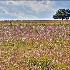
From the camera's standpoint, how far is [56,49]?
1633 cm

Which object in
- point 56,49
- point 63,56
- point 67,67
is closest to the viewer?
point 67,67

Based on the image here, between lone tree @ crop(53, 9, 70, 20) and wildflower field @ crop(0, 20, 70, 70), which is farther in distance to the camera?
lone tree @ crop(53, 9, 70, 20)

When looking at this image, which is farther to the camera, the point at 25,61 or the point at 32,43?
the point at 32,43

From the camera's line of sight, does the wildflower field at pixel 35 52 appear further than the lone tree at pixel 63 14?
No

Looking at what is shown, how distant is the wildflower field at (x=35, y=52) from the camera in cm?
1230

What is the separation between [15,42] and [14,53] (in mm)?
3860

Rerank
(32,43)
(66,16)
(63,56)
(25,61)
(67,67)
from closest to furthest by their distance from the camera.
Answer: (67,67) → (25,61) → (63,56) → (32,43) → (66,16)

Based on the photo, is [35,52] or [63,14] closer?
[35,52]

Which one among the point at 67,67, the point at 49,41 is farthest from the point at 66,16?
the point at 67,67

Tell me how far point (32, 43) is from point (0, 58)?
502 cm

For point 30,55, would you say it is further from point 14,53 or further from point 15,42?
point 15,42

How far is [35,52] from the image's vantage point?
15133mm

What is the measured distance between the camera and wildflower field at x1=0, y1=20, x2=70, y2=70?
Answer: 1230 centimetres

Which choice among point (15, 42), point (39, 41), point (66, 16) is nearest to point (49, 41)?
point (39, 41)
